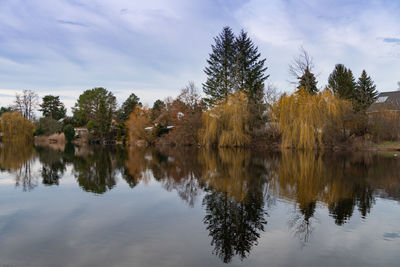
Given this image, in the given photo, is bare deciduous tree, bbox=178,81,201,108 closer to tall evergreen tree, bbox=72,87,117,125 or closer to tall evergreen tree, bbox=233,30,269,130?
tall evergreen tree, bbox=233,30,269,130

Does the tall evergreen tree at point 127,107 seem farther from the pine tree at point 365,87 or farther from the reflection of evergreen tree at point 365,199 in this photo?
the reflection of evergreen tree at point 365,199

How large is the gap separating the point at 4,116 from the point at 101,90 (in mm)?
20678

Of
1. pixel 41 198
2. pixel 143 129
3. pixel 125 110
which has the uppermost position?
pixel 125 110

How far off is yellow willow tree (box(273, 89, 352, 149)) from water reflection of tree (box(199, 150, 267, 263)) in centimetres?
1551

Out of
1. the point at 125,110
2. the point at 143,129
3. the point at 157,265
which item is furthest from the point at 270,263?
the point at 125,110

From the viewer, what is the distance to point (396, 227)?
19.9 ft

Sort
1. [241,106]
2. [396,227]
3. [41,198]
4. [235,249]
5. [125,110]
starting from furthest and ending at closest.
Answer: [125,110]
[241,106]
[41,198]
[396,227]
[235,249]

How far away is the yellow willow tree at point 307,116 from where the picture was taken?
25.6 meters

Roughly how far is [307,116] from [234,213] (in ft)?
68.0

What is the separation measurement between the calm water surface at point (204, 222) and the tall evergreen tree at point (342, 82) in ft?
117

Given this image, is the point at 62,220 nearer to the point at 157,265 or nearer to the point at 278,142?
the point at 157,265

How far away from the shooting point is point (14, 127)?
5181 cm

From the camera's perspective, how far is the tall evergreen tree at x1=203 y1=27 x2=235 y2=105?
39.9 meters

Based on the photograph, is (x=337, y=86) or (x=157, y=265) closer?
(x=157, y=265)
